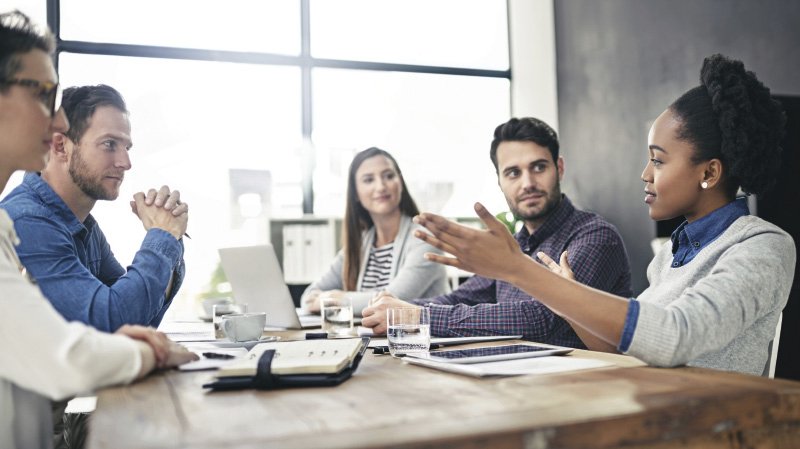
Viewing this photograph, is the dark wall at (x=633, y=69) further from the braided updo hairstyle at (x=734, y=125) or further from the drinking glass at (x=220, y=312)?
the drinking glass at (x=220, y=312)

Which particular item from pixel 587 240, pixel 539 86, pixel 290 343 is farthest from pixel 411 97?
pixel 290 343

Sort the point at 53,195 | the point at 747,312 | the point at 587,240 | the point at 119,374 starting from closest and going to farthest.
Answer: the point at 119,374, the point at 747,312, the point at 53,195, the point at 587,240

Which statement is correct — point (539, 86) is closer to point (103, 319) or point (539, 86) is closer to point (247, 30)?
point (247, 30)

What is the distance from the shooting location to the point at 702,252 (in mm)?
1464

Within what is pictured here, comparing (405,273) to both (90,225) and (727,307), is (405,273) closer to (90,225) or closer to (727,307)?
(90,225)

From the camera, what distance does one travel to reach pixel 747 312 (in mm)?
1243

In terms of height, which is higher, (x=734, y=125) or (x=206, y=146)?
(x=206, y=146)

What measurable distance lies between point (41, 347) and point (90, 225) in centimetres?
133

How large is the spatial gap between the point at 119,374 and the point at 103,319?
575 millimetres

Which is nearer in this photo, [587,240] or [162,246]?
[162,246]

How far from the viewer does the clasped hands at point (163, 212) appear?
1.92m

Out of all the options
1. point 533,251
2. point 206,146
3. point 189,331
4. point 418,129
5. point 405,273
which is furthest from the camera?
point 418,129

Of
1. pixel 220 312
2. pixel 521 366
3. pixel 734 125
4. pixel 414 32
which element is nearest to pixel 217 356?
pixel 220 312

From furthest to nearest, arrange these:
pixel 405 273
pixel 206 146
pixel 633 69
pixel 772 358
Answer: pixel 206 146, pixel 633 69, pixel 405 273, pixel 772 358
